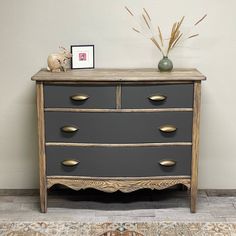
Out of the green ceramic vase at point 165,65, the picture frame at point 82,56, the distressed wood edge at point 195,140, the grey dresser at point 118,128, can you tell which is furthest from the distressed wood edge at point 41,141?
the distressed wood edge at point 195,140

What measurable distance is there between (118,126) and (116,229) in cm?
62

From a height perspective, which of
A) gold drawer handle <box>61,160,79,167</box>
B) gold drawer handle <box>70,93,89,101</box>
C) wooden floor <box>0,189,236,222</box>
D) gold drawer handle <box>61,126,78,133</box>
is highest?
gold drawer handle <box>70,93,89,101</box>

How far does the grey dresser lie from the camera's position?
2.94 metres

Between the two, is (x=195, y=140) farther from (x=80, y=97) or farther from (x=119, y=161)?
(x=80, y=97)

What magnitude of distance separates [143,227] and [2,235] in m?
0.84

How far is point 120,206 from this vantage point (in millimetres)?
3213

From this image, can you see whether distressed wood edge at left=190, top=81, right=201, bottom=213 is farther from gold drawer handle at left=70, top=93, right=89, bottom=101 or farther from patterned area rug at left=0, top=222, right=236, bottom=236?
gold drawer handle at left=70, top=93, right=89, bottom=101

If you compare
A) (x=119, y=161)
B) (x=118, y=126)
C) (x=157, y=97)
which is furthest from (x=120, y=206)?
(x=157, y=97)

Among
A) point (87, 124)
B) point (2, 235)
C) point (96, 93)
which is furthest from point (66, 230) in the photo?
point (96, 93)

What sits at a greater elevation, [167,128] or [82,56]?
[82,56]

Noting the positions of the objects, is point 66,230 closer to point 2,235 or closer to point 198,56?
point 2,235

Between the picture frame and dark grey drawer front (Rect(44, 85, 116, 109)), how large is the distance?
0.33 m

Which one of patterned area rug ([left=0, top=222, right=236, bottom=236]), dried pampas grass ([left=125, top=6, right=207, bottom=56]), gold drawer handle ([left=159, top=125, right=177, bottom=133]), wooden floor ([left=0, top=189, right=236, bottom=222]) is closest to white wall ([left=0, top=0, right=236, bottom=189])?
dried pampas grass ([left=125, top=6, right=207, bottom=56])

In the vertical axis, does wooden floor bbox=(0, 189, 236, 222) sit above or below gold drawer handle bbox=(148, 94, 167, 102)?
below
